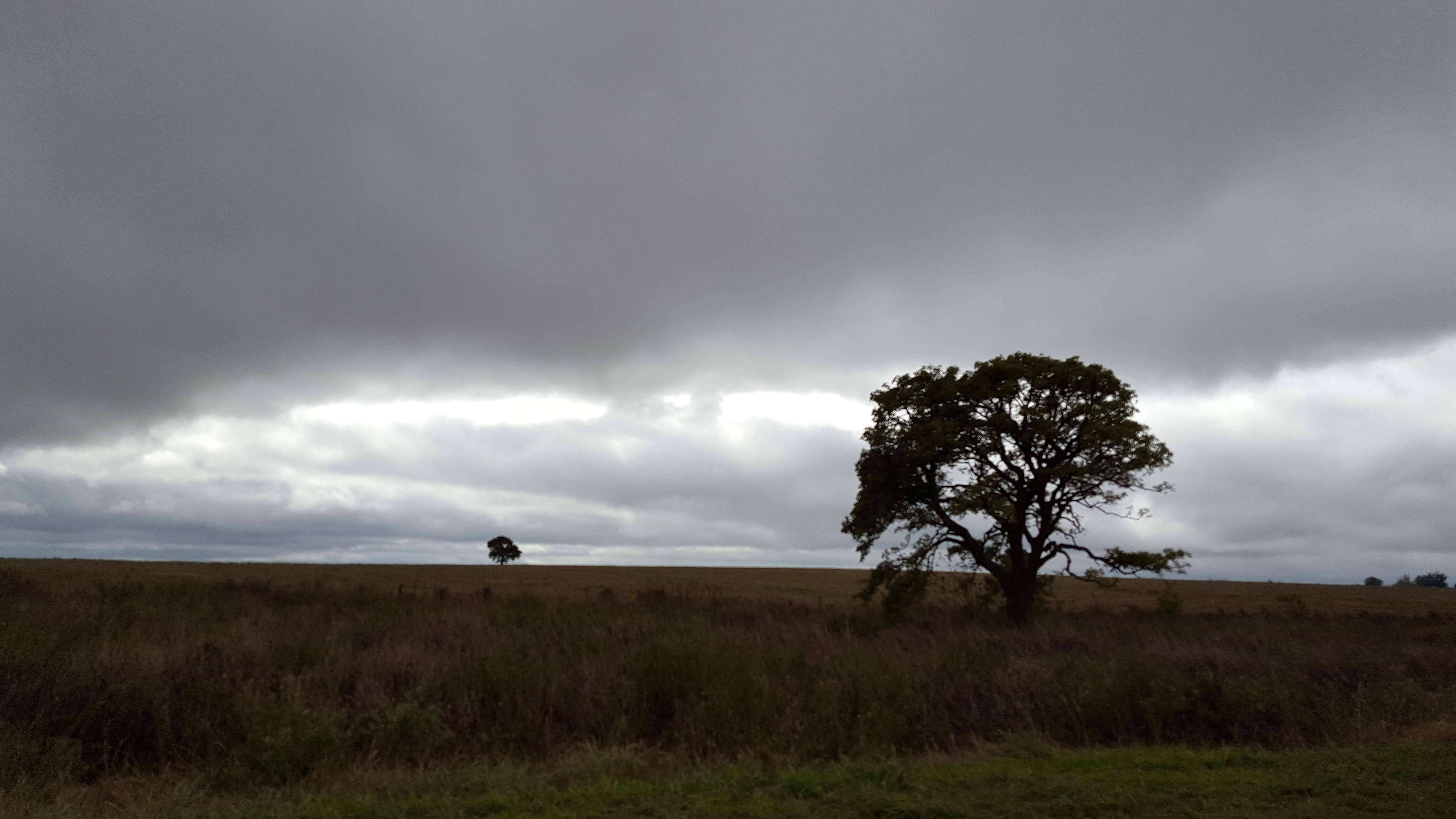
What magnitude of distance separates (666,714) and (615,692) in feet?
2.67

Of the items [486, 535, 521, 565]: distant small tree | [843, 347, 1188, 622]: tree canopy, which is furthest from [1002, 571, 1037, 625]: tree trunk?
[486, 535, 521, 565]: distant small tree

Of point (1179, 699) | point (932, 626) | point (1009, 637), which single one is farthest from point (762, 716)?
point (932, 626)

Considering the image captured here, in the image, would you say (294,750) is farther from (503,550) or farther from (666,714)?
(503,550)

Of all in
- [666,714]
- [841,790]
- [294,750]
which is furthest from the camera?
[666,714]

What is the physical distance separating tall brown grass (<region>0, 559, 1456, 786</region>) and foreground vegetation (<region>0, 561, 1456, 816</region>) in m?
0.05

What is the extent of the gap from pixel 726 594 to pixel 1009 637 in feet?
66.2

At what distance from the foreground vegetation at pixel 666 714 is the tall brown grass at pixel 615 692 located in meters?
0.05

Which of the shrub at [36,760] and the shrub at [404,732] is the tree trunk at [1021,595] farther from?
the shrub at [36,760]

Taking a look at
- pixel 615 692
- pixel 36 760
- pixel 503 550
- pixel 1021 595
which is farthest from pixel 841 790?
pixel 503 550

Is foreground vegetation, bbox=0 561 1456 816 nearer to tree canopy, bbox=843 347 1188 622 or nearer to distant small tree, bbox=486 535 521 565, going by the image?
tree canopy, bbox=843 347 1188 622

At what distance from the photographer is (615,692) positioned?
12102mm

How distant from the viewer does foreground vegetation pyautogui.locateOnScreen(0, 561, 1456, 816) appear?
789cm

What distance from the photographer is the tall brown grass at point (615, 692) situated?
10.0 m

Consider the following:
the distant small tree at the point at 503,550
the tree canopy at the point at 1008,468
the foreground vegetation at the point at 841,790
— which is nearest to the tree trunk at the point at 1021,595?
the tree canopy at the point at 1008,468
